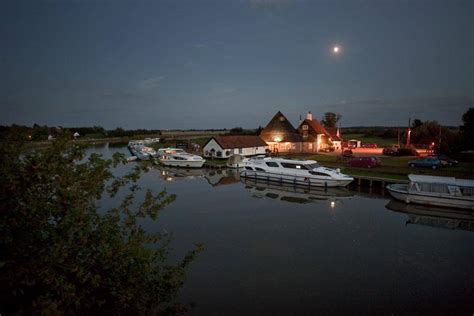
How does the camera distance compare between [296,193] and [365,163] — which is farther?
[365,163]

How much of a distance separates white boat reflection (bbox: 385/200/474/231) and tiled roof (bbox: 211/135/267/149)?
2922 centimetres

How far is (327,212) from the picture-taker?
74.6ft

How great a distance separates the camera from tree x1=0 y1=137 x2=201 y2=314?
563cm

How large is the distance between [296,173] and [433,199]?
12927 millimetres

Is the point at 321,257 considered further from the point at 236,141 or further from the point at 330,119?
the point at 330,119

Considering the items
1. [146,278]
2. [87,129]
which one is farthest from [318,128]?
[87,129]

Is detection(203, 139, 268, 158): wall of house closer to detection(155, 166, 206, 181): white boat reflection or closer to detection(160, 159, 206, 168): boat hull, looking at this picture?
detection(160, 159, 206, 168): boat hull

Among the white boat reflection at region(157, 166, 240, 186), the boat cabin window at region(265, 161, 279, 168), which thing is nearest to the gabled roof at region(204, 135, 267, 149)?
the white boat reflection at region(157, 166, 240, 186)

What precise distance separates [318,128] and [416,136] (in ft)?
80.9

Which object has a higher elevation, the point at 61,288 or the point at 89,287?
the point at 61,288

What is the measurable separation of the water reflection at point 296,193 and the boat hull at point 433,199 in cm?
425

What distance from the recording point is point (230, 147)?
164 ft

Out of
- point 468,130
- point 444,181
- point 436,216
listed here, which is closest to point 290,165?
point 444,181

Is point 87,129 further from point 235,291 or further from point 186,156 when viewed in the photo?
point 235,291
